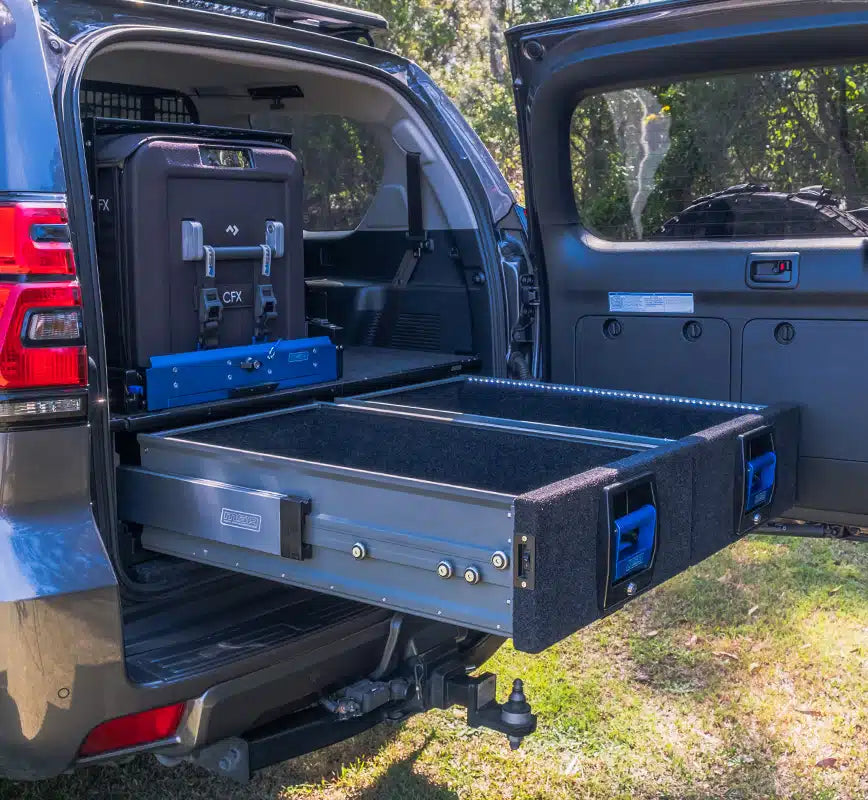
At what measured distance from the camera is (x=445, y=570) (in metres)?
1.98

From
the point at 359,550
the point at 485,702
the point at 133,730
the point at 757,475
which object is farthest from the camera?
the point at 757,475

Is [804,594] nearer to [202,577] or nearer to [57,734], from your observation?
[202,577]

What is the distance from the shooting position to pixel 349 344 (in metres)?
4.17

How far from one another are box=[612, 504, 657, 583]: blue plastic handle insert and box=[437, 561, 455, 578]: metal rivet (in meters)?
0.32

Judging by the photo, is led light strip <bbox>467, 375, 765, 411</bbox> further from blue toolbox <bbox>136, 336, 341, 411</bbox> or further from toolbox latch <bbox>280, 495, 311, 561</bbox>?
toolbox latch <bbox>280, 495, 311, 561</bbox>

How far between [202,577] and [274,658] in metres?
0.39

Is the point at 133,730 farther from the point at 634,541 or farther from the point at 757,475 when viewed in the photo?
the point at 757,475

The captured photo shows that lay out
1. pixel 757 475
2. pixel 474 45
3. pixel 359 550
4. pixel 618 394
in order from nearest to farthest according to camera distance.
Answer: pixel 359 550 < pixel 757 475 < pixel 618 394 < pixel 474 45

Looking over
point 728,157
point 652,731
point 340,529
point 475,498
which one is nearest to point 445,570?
point 475,498

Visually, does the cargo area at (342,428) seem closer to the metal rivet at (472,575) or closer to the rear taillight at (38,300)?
the metal rivet at (472,575)

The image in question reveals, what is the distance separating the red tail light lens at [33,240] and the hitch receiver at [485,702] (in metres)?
1.26

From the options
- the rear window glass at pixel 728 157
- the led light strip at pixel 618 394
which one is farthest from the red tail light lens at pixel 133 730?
the rear window glass at pixel 728 157

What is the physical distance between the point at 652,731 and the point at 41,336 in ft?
7.90

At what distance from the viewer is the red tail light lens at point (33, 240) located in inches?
84.5
